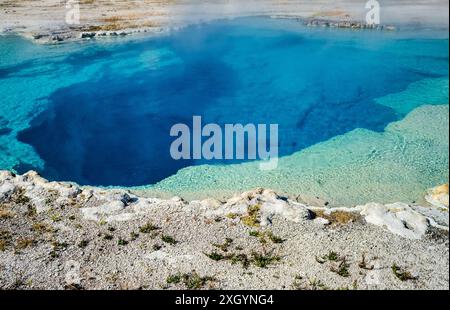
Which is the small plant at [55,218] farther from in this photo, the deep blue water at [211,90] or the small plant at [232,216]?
the small plant at [232,216]

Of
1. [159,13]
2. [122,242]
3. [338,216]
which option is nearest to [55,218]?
[122,242]

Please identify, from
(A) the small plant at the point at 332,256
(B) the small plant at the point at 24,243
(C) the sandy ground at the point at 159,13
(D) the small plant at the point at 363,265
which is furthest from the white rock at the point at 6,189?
(C) the sandy ground at the point at 159,13

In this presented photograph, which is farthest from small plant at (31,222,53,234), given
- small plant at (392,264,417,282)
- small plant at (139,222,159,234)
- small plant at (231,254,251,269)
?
small plant at (392,264,417,282)

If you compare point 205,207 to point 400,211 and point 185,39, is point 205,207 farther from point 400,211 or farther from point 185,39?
point 185,39

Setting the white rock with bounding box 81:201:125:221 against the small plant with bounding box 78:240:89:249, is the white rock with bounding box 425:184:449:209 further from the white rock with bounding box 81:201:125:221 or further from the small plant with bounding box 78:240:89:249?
the small plant with bounding box 78:240:89:249

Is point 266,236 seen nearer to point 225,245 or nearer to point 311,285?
point 225,245

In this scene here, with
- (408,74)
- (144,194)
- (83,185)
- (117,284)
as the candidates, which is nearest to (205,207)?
(144,194)
